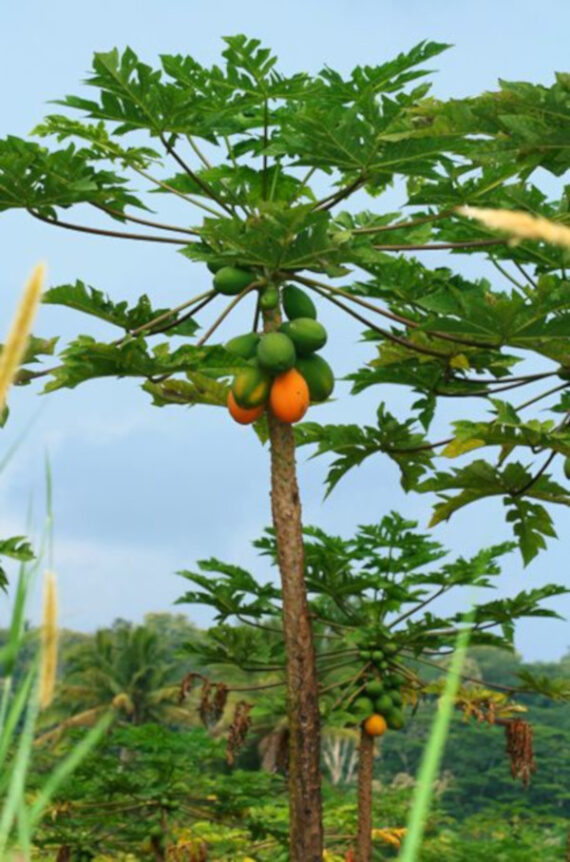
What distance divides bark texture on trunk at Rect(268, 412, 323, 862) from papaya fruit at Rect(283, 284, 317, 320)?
56cm

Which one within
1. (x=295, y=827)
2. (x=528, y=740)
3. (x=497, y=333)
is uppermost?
(x=497, y=333)

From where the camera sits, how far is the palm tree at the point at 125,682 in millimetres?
38938

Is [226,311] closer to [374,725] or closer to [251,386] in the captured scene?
[251,386]

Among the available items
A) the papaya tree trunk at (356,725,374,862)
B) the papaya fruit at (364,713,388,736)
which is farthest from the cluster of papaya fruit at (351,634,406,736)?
the papaya tree trunk at (356,725,374,862)

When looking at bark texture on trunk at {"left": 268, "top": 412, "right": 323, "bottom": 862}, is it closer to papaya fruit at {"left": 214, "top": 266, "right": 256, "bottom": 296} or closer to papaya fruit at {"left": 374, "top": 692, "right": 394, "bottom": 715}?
papaya fruit at {"left": 214, "top": 266, "right": 256, "bottom": 296}

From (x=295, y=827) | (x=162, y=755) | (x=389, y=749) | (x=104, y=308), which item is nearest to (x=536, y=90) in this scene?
(x=104, y=308)

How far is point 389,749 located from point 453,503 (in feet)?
138

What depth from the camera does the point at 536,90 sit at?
17.1 ft

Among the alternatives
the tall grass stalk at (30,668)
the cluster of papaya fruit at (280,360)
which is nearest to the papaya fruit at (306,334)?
the cluster of papaya fruit at (280,360)

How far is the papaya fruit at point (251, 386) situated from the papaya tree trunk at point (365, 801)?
9.42 feet

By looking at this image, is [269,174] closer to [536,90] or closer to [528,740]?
[536,90]

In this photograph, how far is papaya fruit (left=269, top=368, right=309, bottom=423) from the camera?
5.81 m

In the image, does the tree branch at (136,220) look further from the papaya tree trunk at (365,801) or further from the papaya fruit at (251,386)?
the papaya tree trunk at (365,801)

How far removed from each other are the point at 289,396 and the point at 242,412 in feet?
1.09
